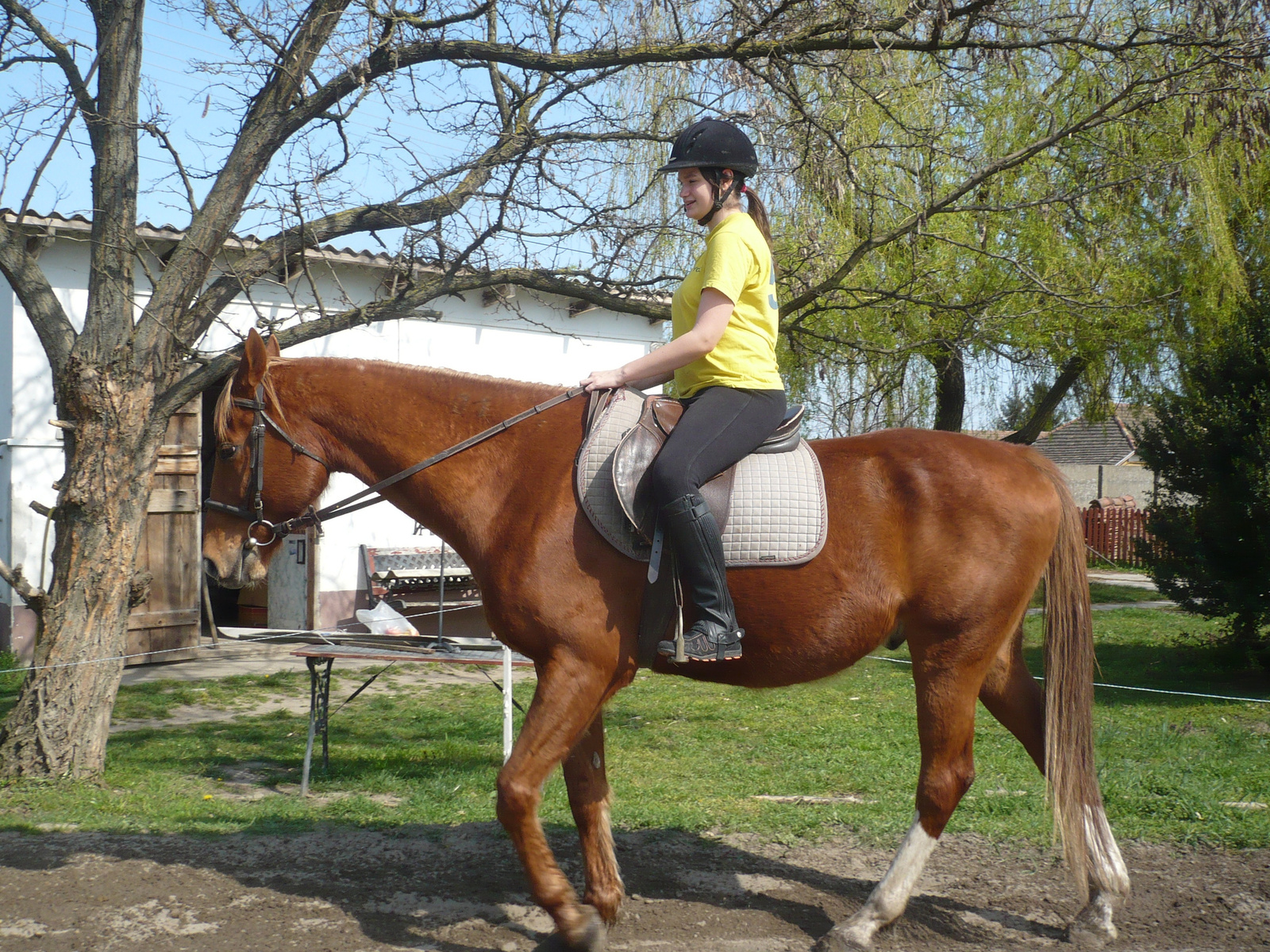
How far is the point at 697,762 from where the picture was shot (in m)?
7.03

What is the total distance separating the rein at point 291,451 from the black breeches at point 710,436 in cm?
47

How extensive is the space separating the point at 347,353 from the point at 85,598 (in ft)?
20.1

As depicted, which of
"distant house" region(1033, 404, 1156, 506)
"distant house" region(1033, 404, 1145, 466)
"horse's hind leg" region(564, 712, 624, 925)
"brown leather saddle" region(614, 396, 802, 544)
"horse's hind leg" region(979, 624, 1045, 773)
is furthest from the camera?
"distant house" region(1033, 404, 1145, 466)

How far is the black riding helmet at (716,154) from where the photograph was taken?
381 cm

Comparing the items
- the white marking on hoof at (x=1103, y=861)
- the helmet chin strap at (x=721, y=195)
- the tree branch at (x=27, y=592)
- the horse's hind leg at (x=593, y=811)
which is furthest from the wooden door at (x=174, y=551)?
the white marking on hoof at (x=1103, y=861)

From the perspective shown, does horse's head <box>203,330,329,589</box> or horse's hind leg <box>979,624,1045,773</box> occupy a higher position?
horse's head <box>203,330,329,589</box>

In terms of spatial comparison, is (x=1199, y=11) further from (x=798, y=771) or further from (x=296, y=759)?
(x=296, y=759)

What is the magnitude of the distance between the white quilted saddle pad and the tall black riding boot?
0.14 m

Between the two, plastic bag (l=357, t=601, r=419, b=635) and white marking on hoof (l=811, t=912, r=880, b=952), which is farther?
plastic bag (l=357, t=601, r=419, b=635)

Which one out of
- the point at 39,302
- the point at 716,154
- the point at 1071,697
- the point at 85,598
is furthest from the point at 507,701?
the point at 716,154

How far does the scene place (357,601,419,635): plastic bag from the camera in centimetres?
782

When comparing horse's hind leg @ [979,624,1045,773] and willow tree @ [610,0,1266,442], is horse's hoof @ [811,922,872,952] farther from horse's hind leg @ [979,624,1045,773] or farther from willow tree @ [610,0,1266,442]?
willow tree @ [610,0,1266,442]

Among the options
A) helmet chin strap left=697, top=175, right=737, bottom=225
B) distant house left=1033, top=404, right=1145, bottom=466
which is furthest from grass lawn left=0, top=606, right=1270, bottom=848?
distant house left=1033, top=404, right=1145, bottom=466

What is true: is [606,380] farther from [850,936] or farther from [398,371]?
[850,936]
